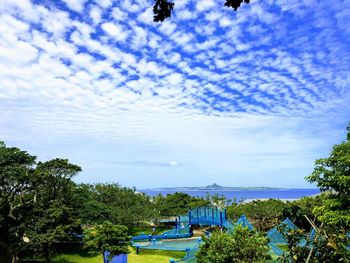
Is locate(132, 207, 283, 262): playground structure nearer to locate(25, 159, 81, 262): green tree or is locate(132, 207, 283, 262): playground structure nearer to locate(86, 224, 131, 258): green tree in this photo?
locate(25, 159, 81, 262): green tree

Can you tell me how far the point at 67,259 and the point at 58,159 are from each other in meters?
6.31

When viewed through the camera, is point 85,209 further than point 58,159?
Yes

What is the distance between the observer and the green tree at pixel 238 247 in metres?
11.5

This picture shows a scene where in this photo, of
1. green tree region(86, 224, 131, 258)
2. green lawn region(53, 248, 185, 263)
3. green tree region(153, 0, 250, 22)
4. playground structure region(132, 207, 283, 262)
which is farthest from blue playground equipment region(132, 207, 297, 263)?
green tree region(153, 0, 250, 22)

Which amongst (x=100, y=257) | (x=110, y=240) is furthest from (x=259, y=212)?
(x=110, y=240)

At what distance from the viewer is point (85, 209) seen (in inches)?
988

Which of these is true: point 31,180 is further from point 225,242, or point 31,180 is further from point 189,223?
point 189,223

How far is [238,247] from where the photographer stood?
11852mm

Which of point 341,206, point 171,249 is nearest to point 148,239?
point 171,249


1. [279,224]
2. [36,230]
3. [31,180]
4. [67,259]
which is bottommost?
[67,259]

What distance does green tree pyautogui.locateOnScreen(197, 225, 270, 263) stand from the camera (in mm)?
11453

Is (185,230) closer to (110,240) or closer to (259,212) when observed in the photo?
(259,212)

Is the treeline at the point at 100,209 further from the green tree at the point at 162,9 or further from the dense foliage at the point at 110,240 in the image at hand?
the green tree at the point at 162,9

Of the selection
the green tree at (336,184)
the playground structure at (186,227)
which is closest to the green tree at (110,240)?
the playground structure at (186,227)
